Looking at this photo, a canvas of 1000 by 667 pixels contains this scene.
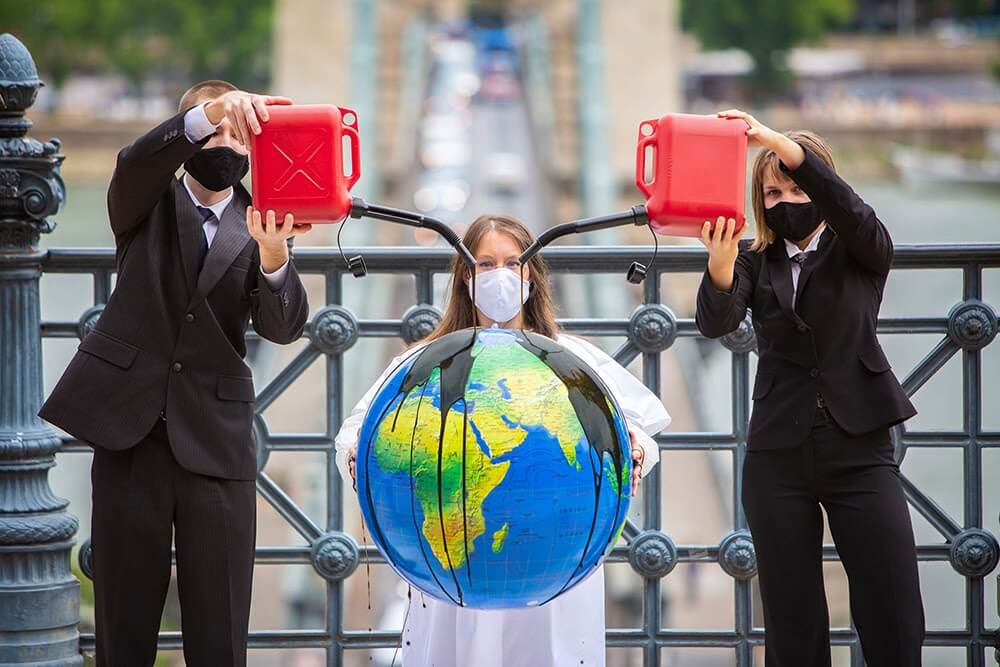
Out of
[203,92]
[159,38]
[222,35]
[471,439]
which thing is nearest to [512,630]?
[471,439]

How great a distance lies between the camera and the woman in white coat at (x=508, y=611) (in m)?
3.60

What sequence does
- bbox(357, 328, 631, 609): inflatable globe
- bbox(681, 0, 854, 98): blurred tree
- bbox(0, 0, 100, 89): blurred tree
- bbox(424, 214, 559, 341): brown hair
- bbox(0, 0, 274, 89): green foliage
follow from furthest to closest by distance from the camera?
1. bbox(681, 0, 854, 98): blurred tree
2. bbox(0, 0, 274, 89): green foliage
3. bbox(0, 0, 100, 89): blurred tree
4. bbox(424, 214, 559, 341): brown hair
5. bbox(357, 328, 631, 609): inflatable globe

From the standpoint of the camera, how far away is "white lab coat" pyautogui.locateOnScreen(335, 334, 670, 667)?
11.9 ft

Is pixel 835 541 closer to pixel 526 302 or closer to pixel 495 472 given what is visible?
pixel 526 302

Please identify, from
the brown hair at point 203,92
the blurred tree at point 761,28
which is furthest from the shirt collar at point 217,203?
the blurred tree at point 761,28

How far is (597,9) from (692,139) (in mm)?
48441

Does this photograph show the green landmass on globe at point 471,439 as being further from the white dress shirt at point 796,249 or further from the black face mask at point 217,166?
the white dress shirt at point 796,249

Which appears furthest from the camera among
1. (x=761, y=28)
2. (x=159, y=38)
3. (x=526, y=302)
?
(x=761, y=28)

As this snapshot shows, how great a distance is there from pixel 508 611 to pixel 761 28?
68.9 meters

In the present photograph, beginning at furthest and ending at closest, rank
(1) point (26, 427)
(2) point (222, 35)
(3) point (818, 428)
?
(2) point (222, 35)
(1) point (26, 427)
(3) point (818, 428)

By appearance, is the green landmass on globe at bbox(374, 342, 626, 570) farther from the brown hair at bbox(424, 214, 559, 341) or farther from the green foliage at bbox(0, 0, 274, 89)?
the green foliage at bbox(0, 0, 274, 89)

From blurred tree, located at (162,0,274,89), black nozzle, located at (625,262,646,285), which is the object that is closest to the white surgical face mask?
black nozzle, located at (625,262,646,285)

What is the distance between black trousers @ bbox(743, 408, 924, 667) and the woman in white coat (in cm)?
33

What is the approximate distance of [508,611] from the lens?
3.66 meters
